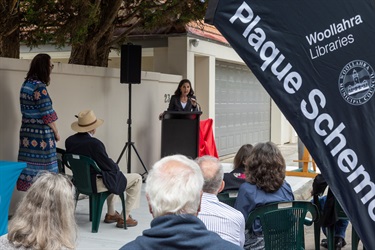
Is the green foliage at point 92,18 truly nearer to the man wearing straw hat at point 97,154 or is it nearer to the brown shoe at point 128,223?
the man wearing straw hat at point 97,154

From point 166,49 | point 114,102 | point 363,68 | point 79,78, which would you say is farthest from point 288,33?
point 166,49

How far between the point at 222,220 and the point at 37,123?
11.5 ft

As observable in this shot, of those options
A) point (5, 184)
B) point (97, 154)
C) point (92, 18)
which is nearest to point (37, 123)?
point (97, 154)

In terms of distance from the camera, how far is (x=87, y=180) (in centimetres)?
649

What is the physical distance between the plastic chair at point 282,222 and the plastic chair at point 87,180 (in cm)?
241

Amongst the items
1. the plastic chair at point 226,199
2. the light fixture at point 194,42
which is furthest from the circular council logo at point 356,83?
the light fixture at point 194,42

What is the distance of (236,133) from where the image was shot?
54.2 feet

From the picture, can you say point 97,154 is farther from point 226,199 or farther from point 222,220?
point 222,220

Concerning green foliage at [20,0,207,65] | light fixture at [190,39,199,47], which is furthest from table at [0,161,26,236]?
light fixture at [190,39,199,47]

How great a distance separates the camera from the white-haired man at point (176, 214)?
2.15 meters

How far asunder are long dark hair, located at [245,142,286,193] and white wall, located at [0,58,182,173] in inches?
155

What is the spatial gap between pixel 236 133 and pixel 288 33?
14254 mm

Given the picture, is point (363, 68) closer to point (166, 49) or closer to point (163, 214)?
point (163, 214)

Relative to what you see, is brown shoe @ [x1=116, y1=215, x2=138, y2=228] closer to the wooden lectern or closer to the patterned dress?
the patterned dress
